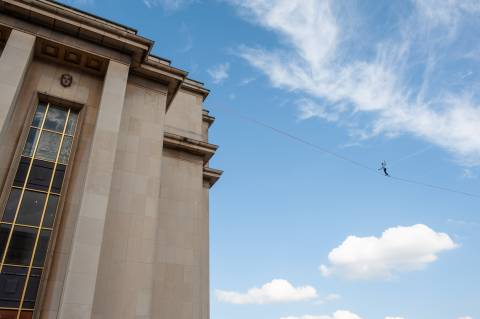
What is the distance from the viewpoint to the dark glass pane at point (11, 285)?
475 inches

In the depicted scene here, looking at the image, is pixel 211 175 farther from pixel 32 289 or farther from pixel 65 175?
pixel 32 289

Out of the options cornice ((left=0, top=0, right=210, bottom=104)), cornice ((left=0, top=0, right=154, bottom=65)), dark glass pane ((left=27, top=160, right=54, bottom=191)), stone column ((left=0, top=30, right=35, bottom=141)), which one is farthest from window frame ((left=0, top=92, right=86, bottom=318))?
cornice ((left=0, top=0, right=154, bottom=65))

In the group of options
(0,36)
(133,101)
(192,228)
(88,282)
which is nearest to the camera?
(88,282)

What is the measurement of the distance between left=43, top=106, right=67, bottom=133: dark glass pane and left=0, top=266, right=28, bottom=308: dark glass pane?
597cm

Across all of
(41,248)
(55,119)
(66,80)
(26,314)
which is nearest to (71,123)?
(55,119)

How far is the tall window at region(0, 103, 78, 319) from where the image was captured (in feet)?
40.3

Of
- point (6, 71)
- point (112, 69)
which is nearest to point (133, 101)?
point (112, 69)

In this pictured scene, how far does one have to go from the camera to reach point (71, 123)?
1599 centimetres

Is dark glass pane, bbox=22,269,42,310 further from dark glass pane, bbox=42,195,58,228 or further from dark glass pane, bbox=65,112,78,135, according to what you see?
dark glass pane, bbox=65,112,78,135

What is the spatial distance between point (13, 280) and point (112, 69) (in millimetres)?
9641

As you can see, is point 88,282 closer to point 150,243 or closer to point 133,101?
point 150,243

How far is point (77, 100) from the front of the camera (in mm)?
16188

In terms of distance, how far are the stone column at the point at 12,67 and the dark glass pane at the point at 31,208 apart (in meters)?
2.50

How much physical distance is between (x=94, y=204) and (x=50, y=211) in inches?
74.8
